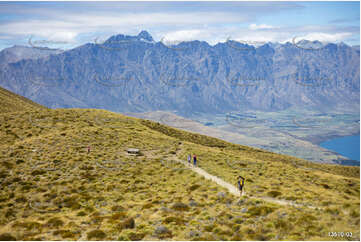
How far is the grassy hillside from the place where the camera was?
104 ft

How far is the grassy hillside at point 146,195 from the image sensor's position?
104ft

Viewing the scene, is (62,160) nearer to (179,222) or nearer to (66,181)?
(66,181)

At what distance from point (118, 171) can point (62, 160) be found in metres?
11.7

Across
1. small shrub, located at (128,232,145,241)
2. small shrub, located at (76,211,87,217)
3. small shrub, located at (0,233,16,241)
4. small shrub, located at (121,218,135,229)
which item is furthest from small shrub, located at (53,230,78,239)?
small shrub, located at (128,232,145,241)

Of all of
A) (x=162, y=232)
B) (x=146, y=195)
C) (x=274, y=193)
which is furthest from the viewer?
(x=146, y=195)

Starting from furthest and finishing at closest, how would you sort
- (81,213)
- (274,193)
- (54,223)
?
(274,193), (81,213), (54,223)

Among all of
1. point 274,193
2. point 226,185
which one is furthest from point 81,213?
point 274,193

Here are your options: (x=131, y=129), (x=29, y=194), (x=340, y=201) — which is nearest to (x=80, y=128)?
(x=131, y=129)

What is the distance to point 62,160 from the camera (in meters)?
58.4

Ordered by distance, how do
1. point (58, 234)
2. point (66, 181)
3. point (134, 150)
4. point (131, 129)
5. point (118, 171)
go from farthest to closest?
point (131, 129), point (134, 150), point (118, 171), point (66, 181), point (58, 234)

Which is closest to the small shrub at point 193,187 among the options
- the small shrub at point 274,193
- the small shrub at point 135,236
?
the small shrub at point 274,193

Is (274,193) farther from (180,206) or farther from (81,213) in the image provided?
(81,213)

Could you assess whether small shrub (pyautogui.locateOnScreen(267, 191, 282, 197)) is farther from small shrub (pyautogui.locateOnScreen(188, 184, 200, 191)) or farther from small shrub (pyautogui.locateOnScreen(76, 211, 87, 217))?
small shrub (pyautogui.locateOnScreen(76, 211, 87, 217))

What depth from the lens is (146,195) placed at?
4512 cm
